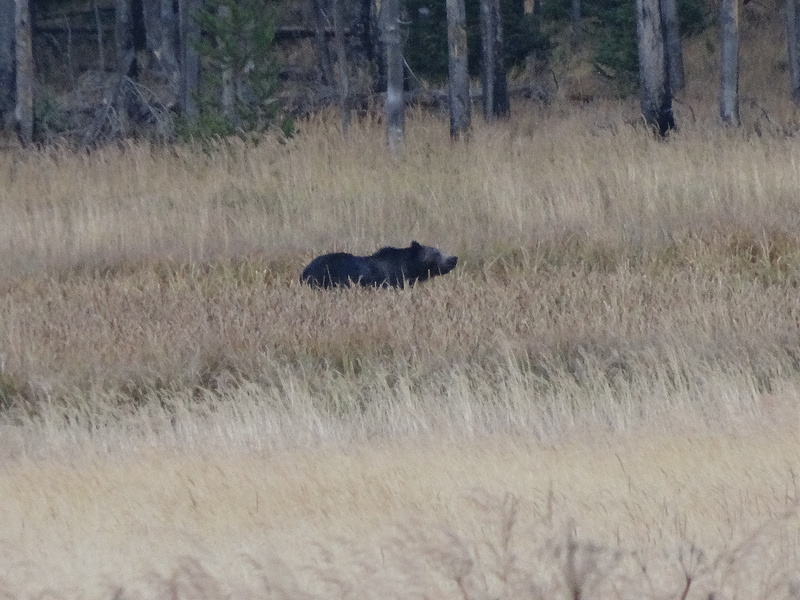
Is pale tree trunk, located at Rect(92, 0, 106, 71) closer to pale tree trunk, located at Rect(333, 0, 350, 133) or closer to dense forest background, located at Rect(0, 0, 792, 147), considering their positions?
dense forest background, located at Rect(0, 0, 792, 147)

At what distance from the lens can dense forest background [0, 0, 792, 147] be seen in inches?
676

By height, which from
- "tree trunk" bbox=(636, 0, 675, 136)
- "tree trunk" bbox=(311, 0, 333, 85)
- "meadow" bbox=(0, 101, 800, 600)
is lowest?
"meadow" bbox=(0, 101, 800, 600)

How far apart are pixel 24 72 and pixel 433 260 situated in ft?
40.5

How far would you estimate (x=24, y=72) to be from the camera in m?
19.4

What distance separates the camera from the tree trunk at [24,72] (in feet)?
62.6

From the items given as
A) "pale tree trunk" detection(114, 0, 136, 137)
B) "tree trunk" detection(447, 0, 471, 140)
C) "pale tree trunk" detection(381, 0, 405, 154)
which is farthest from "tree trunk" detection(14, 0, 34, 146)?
"tree trunk" detection(447, 0, 471, 140)

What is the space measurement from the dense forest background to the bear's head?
6.75 metres

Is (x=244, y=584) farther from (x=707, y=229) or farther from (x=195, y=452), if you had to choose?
(x=707, y=229)

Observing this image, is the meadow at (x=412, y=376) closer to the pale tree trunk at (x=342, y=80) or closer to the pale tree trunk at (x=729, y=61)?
the pale tree trunk at (x=342, y=80)

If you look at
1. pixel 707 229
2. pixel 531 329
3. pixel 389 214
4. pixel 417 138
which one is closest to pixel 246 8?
pixel 417 138

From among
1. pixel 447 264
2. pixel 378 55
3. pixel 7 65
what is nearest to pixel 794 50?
pixel 378 55

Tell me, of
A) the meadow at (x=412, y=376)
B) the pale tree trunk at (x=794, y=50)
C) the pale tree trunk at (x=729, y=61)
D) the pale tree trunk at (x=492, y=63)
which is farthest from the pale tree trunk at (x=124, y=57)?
the pale tree trunk at (x=794, y=50)

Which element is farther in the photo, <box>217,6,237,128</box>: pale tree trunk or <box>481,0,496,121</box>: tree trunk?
<box>481,0,496,121</box>: tree trunk

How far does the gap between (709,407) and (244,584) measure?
3.29 m
